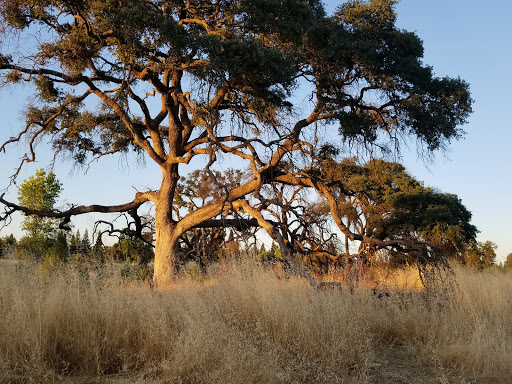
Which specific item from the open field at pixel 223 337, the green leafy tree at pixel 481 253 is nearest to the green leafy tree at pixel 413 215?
the green leafy tree at pixel 481 253

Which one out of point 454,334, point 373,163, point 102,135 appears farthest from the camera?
point 102,135

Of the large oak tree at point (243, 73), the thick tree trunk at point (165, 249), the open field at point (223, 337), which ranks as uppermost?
the large oak tree at point (243, 73)

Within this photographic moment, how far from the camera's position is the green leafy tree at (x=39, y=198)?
1291 inches

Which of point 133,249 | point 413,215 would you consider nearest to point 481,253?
point 413,215

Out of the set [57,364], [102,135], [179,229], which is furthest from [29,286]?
[102,135]

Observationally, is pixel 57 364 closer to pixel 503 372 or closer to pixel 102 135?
pixel 503 372

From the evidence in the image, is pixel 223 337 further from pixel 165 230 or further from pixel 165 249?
pixel 165 230

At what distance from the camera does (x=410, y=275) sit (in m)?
15.5

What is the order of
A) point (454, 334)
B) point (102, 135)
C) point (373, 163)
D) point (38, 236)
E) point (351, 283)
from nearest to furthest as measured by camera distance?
point (454, 334)
point (351, 283)
point (373, 163)
point (102, 135)
point (38, 236)

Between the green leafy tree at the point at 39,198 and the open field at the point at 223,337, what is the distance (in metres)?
28.5

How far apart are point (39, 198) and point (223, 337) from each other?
3199 cm

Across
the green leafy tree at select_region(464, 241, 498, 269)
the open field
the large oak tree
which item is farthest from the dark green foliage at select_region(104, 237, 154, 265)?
the green leafy tree at select_region(464, 241, 498, 269)

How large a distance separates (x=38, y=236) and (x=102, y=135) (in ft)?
63.4

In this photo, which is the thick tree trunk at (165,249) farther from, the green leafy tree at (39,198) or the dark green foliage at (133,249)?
the green leafy tree at (39,198)
